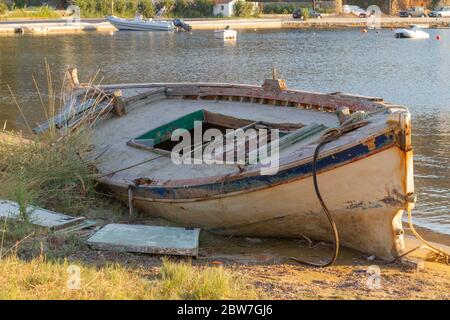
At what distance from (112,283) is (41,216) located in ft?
8.27

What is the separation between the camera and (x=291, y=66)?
3247 cm

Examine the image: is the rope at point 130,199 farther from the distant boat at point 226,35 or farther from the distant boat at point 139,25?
the distant boat at point 139,25

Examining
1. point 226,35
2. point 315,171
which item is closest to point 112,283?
point 315,171

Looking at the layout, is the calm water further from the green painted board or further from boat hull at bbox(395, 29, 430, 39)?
the green painted board

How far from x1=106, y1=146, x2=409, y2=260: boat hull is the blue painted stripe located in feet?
0.20

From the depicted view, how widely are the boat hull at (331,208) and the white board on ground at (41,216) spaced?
1024mm

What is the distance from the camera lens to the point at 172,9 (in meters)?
74.8

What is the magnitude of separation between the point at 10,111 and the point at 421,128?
11.5m

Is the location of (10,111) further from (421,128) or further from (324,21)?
(324,21)

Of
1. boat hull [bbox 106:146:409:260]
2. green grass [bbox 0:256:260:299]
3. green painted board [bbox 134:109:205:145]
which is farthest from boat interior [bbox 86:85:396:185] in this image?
green grass [bbox 0:256:260:299]

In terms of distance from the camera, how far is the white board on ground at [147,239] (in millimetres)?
6703

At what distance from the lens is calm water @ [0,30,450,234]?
47.6 feet

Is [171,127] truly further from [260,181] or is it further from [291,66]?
[291,66]

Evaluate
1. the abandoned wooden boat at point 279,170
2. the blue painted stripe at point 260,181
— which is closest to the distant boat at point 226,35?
the abandoned wooden boat at point 279,170
